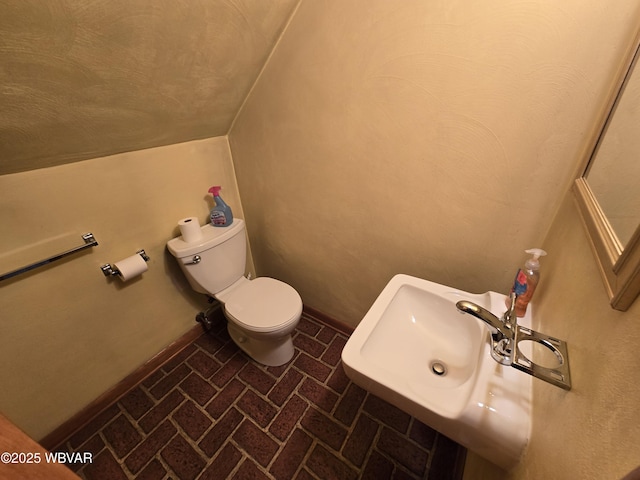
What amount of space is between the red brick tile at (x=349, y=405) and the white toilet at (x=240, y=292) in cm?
40

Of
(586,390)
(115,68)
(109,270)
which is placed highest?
(115,68)

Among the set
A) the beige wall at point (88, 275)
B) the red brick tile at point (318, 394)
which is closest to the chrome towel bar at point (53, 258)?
the beige wall at point (88, 275)

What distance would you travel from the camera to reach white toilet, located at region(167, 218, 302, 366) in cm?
136

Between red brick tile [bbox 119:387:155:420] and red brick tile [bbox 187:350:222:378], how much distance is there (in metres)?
0.26

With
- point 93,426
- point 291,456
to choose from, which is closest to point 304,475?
point 291,456

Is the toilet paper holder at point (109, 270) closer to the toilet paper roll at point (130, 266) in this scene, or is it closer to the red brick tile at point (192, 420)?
the toilet paper roll at point (130, 266)

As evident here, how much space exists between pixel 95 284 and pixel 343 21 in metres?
1.55

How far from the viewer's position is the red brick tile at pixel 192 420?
1288 millimetres

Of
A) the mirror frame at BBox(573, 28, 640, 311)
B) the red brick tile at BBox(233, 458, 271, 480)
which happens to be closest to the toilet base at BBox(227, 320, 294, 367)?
the red brick tile at BBox(233, 458, 271, 480)

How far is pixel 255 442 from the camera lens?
124 cm

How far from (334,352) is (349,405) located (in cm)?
32

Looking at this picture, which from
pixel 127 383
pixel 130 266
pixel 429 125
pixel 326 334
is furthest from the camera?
pixel 326 334

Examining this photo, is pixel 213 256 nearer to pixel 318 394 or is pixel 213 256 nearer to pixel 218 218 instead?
pixel 218 218

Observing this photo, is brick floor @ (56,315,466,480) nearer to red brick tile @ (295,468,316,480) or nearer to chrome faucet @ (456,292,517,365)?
red brick tile @ (295,468,316,480)
